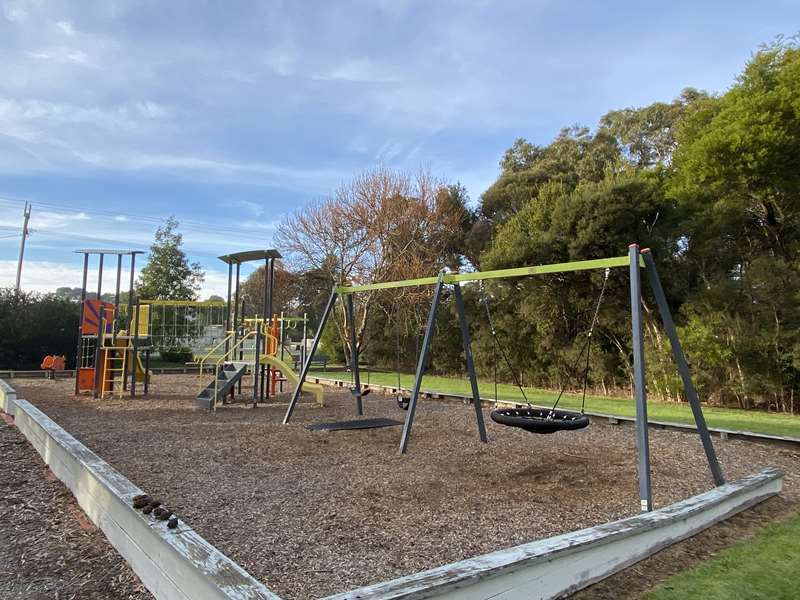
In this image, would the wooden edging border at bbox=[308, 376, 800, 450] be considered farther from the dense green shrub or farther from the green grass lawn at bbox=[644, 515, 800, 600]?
the dense green shrub

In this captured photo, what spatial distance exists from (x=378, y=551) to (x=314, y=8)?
7.45 metres

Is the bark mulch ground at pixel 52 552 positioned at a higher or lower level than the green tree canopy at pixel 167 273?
lower

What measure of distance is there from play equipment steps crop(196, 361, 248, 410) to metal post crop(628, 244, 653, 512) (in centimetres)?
697

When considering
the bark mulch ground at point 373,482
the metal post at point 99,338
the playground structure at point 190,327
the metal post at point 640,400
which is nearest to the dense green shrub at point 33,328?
the playground structure at point 190,327

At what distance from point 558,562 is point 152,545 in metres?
1.88

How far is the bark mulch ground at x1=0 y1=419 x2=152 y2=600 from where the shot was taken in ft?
7.93

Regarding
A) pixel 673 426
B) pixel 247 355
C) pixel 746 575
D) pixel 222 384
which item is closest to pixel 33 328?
pixel 247 355

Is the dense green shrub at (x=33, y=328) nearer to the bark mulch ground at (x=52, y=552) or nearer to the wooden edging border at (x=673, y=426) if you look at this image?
the wooden edging border at (x=673, y=426)

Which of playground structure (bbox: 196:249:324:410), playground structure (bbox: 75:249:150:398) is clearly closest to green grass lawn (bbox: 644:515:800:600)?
playground structure (bbox: 196:249:324:410)

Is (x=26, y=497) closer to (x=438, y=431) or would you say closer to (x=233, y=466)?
(x=233, y=466)

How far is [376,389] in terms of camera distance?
1324 cm

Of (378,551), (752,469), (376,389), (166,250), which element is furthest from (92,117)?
(166,250)

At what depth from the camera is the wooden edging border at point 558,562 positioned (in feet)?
6.45

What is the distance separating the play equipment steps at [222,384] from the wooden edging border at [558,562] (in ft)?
24.3
